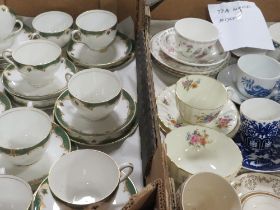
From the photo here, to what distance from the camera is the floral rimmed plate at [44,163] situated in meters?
0.56

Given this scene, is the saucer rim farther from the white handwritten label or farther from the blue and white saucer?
the blue and white saucer

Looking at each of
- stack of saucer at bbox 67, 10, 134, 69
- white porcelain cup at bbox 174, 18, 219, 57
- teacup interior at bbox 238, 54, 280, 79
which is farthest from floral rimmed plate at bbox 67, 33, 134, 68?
teacup interior at bbox 238, 54, 280, 79

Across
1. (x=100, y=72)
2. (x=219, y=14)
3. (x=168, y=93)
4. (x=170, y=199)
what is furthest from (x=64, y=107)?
(x=219, y=14)

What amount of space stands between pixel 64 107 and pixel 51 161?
117 mm

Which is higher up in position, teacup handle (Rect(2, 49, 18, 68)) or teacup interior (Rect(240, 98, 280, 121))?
teacup handle (Rect(2, 49, 18, 68))

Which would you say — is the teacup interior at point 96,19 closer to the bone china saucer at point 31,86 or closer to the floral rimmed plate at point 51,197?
the bone china saucer at point 31,86

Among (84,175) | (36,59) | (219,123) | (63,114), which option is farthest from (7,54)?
(219,123)

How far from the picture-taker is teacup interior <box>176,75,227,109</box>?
2.28ft

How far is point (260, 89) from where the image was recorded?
0.70 meters

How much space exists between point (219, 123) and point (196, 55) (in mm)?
170

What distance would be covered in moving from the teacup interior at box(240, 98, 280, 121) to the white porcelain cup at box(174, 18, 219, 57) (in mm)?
157

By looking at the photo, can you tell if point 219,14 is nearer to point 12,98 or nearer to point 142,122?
point 142,122

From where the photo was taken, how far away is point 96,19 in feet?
2.75

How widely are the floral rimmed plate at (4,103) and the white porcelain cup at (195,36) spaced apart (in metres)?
0.35
